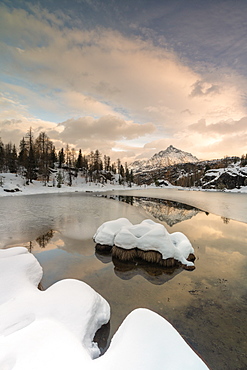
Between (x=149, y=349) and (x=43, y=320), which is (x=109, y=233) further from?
(x=149, y=349)

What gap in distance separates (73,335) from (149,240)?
545 cm

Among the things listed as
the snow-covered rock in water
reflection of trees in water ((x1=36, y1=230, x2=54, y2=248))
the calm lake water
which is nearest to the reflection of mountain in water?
the calm lake water

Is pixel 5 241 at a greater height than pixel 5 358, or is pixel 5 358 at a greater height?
pixel 5 358

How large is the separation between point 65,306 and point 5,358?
58.6 inches

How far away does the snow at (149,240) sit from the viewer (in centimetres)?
761

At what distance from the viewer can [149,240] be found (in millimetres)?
7883

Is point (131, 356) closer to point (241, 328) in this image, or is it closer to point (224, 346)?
point (224, 346)

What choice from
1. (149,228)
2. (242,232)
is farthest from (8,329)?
(242,232)

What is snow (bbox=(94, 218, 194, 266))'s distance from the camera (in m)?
7.61

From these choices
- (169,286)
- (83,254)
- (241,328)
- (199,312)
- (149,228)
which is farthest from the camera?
(149,228)

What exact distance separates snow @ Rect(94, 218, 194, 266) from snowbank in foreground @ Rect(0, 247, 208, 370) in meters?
3.88

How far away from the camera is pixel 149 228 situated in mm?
8812

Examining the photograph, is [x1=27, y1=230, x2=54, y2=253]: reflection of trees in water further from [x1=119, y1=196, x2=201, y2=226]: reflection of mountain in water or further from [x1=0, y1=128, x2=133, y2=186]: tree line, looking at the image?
[x1=0, y1=128, x2=133, y2=186]: tree line

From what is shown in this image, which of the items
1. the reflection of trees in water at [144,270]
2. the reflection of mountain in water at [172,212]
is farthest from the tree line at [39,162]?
the reflection of trees in water at [144,270]
